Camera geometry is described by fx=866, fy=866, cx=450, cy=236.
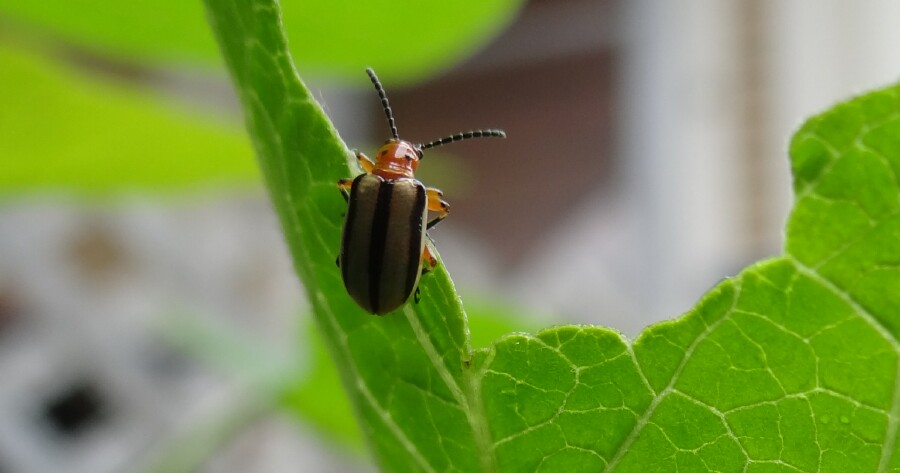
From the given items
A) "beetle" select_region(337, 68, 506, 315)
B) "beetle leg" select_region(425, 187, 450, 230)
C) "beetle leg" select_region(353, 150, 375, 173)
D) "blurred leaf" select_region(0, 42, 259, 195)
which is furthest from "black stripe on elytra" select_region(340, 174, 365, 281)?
"blurred leaf" select_region(0, 42, 259, 195)

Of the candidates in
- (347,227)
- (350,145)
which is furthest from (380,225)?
(350,145)

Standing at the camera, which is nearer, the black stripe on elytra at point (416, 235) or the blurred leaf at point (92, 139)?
the black stripe on elytra at point (416, 235)

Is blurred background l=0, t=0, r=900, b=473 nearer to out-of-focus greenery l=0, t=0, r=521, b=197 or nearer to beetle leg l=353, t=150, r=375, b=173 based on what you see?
out-of-focus greenery l=0, t=0, r=521, b=197

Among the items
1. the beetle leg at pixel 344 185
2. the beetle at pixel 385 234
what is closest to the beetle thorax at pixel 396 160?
the beetle at pixel 385 234

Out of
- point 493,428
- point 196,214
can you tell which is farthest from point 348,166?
point 196,214

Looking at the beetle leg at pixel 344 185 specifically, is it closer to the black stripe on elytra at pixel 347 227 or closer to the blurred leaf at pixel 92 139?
the black stripe on elytra at pixel 347 227

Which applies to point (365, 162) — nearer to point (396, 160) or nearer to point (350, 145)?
point (396, 160)

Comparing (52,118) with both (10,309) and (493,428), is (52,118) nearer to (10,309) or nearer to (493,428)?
(493,428)
